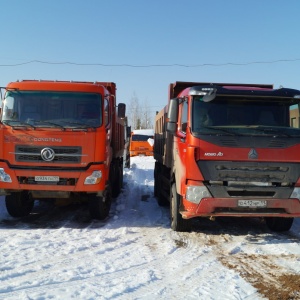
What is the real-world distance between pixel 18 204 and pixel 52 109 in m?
2.25

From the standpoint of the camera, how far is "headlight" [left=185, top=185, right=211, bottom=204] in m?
5.93

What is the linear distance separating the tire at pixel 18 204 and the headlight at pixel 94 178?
1.73 metres

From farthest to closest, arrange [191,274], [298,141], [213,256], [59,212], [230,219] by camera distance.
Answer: [59,212] → [230,219] → [298,141] → [213,256] → [191,274]

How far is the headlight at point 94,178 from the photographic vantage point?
7.01m

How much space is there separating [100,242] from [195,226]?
2303 mm

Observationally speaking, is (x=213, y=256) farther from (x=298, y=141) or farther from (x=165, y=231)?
(x=298, y=141)

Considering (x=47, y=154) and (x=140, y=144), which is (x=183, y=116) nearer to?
(x=47, y=154)

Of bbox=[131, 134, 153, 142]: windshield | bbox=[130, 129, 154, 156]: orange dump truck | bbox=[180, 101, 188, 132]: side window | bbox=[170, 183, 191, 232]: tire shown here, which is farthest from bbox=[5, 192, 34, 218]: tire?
bbox=[131, 134, 153, 142]: windshield

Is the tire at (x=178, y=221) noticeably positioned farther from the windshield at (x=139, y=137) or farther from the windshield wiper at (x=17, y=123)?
the windshield at (x=139, y=137)

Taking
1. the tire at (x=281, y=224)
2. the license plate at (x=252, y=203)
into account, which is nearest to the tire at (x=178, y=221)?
the license plate at (x=252, y=203)

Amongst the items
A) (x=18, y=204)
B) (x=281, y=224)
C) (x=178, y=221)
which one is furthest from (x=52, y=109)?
(x=281, y=224)

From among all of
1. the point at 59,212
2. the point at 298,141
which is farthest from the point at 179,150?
the point at 59,212

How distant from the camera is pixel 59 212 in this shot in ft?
28.8

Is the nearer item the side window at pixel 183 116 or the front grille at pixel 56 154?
the side window at pixel 183 116
